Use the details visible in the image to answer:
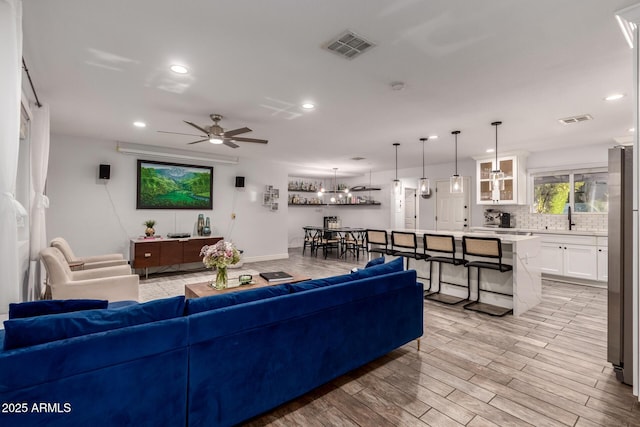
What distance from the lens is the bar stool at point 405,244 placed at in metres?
4.66

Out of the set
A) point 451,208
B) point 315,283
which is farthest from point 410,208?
point 315,283

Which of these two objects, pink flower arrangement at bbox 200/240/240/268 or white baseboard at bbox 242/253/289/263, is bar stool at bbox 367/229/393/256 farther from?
white baseboard at bbox 242/253/289/263

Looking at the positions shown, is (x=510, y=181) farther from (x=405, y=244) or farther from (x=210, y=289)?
(x=210, y=289)

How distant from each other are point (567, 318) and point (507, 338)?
126cm

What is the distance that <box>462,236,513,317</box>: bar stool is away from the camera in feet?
12.4

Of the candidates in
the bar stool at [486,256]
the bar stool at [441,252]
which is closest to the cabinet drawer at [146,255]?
the bar stool at [441,252]

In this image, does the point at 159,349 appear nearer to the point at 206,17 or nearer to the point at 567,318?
the point at 206,17

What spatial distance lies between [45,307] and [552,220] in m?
7.80

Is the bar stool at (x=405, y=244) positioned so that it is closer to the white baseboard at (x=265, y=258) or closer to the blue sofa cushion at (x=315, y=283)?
the blue sofa cushion at (x=315, y=283)

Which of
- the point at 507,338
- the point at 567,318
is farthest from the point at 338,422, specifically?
the point at 567,318

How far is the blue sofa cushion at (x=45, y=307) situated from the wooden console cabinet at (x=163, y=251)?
14.5 feet

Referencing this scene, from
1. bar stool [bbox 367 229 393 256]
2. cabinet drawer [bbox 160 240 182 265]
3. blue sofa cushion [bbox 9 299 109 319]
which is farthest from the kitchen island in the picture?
Result: cabinet drawer [bbox 160 240 182 265]

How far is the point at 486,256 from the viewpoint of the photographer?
392 centimetres

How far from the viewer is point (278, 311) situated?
6.30 feet
